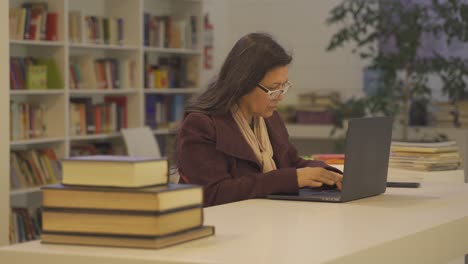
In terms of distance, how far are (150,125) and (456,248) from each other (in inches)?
216

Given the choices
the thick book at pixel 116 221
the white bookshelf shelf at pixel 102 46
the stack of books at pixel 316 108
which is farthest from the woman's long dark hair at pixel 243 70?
the stack of books at pixel 316 108

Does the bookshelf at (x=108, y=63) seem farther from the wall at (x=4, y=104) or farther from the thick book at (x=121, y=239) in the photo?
the thick book at (x=121, y=239)

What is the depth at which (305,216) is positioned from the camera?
255cm

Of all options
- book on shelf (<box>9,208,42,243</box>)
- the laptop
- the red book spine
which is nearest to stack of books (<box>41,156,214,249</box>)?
the laptop

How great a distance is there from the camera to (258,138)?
11.2 feet

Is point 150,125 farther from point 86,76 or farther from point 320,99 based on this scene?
point 320,99

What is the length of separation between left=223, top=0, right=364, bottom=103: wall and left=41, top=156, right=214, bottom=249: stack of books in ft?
22.2

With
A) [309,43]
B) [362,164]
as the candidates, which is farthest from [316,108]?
[362,164]

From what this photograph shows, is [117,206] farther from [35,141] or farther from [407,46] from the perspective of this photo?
[407,46]

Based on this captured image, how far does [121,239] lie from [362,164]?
121cm

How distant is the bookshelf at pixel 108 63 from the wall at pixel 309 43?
940 mm

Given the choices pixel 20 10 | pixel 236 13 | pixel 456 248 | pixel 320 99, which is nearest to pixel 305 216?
pixel 456 248

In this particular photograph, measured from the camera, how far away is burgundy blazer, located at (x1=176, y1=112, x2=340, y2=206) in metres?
3.05

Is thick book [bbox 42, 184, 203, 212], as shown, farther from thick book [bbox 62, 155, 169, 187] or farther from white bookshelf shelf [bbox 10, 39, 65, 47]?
white bookshelf shelf [bbox 10, 39, 65, 47]
